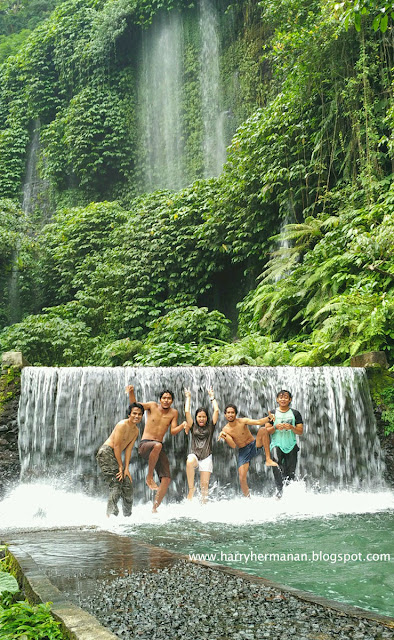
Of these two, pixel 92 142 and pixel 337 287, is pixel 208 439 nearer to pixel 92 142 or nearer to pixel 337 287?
pixel 337 287

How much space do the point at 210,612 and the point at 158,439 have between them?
14.7ft

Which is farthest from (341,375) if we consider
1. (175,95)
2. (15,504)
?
(175,95)

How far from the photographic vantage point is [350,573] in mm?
4719

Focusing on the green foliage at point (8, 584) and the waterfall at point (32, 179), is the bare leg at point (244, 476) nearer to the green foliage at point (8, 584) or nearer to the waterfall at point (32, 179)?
the green foliage at point (8, 584)

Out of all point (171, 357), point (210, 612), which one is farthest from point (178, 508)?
point (210, 612)

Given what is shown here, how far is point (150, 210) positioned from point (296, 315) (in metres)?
8.09

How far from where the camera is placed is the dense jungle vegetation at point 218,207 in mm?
12016

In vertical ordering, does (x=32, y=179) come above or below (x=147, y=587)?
above

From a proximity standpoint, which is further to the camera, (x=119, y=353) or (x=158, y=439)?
(x=119, y=353)

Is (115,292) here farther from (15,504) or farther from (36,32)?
(36,32)

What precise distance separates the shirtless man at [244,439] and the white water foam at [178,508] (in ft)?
1.75

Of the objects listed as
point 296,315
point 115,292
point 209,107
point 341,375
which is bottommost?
point 341,375

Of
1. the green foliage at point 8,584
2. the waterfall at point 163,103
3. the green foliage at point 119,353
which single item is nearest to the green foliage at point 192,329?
the green foliage at point 119,353

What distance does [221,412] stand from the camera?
9.03 m
